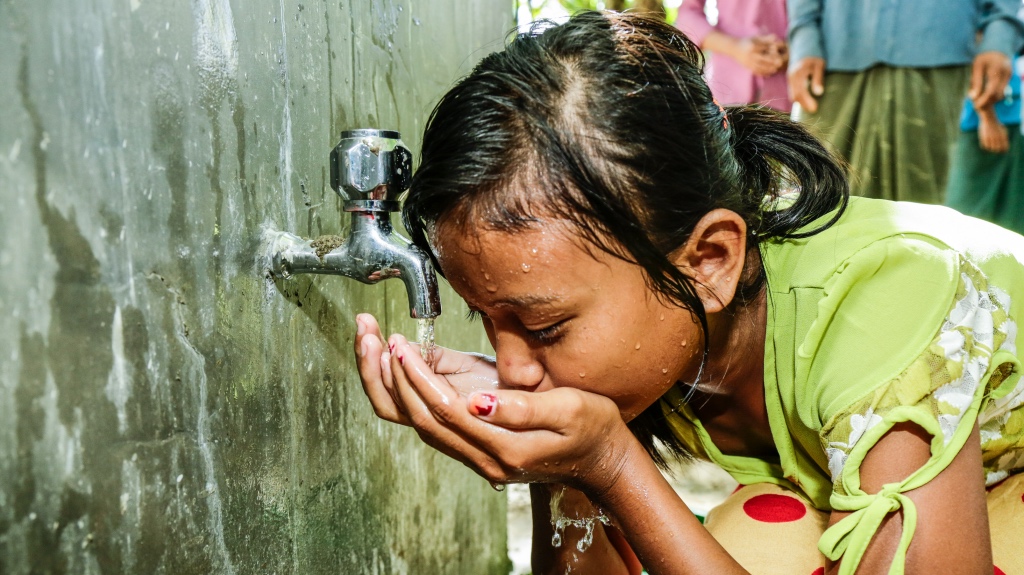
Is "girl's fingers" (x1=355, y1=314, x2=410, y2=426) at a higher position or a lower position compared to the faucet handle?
lower

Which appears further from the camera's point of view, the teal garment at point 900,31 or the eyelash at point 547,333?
the teal garment at point 900,31

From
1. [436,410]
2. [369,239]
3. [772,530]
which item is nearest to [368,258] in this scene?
[369,239]

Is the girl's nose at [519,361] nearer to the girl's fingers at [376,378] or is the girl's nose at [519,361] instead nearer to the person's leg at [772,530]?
the girl's fingers at [376,378]

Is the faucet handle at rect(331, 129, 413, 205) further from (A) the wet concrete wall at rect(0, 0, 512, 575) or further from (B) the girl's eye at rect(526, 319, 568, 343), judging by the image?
(B) the girl's eye at rect(526, 319, 568, 343)

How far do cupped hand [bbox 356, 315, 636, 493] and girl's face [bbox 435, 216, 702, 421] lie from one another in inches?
2.6

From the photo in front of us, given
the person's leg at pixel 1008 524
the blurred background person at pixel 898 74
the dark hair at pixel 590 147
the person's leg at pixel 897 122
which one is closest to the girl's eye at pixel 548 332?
the dark hair at pixel 590 147

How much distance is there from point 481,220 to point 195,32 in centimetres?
44

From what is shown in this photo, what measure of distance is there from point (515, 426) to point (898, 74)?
270 cm

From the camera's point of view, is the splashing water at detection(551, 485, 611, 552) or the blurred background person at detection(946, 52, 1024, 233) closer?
the splashing water at detection(551, 485, 611, 552)

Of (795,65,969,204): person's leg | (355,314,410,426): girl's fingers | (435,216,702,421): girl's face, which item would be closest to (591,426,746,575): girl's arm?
(435,216,702,421): girl's face

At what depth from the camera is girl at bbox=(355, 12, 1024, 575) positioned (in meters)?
1.15

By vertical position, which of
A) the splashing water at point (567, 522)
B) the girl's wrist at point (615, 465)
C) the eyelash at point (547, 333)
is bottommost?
the splashing water at point (567, 522)

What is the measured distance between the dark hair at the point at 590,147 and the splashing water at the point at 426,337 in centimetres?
15

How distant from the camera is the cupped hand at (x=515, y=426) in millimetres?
1129
